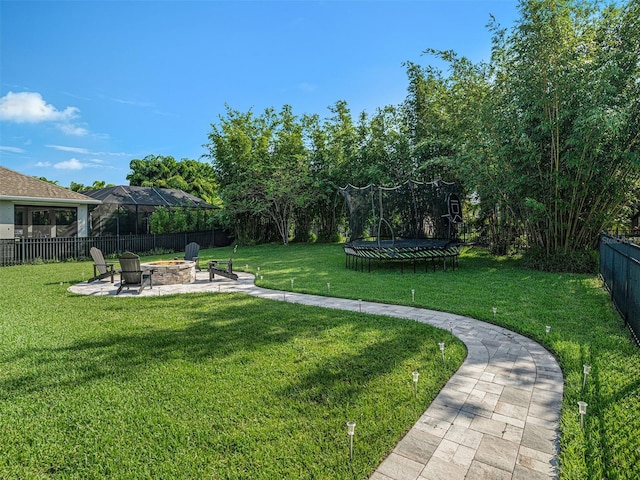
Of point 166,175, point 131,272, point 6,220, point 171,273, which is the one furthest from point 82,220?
point 166,175

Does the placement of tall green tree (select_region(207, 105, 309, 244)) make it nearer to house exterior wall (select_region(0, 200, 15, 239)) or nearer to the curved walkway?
house exterior wall (select_region(0, 200, 15, 239))

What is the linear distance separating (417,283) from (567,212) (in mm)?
4818

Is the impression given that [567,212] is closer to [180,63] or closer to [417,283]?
[417,283]

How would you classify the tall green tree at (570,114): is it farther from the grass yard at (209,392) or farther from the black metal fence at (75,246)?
the black metal fence at (75,246)

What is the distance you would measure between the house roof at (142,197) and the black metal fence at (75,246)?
120 inches

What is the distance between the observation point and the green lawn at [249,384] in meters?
2.01

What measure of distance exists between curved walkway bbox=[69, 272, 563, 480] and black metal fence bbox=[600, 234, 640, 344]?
4.18 feet

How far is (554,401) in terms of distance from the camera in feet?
8.66

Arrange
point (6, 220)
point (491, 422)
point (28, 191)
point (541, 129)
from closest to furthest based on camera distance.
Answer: point (491, 422) → point (541, 129) → point (6, 220) → point (28, 191)

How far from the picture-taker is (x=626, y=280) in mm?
4570

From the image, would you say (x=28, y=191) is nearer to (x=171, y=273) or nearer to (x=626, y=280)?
(x=171, y=273)

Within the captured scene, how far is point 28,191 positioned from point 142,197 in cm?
553

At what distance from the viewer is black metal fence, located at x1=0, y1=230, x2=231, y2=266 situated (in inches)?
447

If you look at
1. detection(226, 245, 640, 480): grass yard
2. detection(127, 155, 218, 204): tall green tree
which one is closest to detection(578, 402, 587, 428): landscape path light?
detection(226, 245, 640, 480): grass yard
